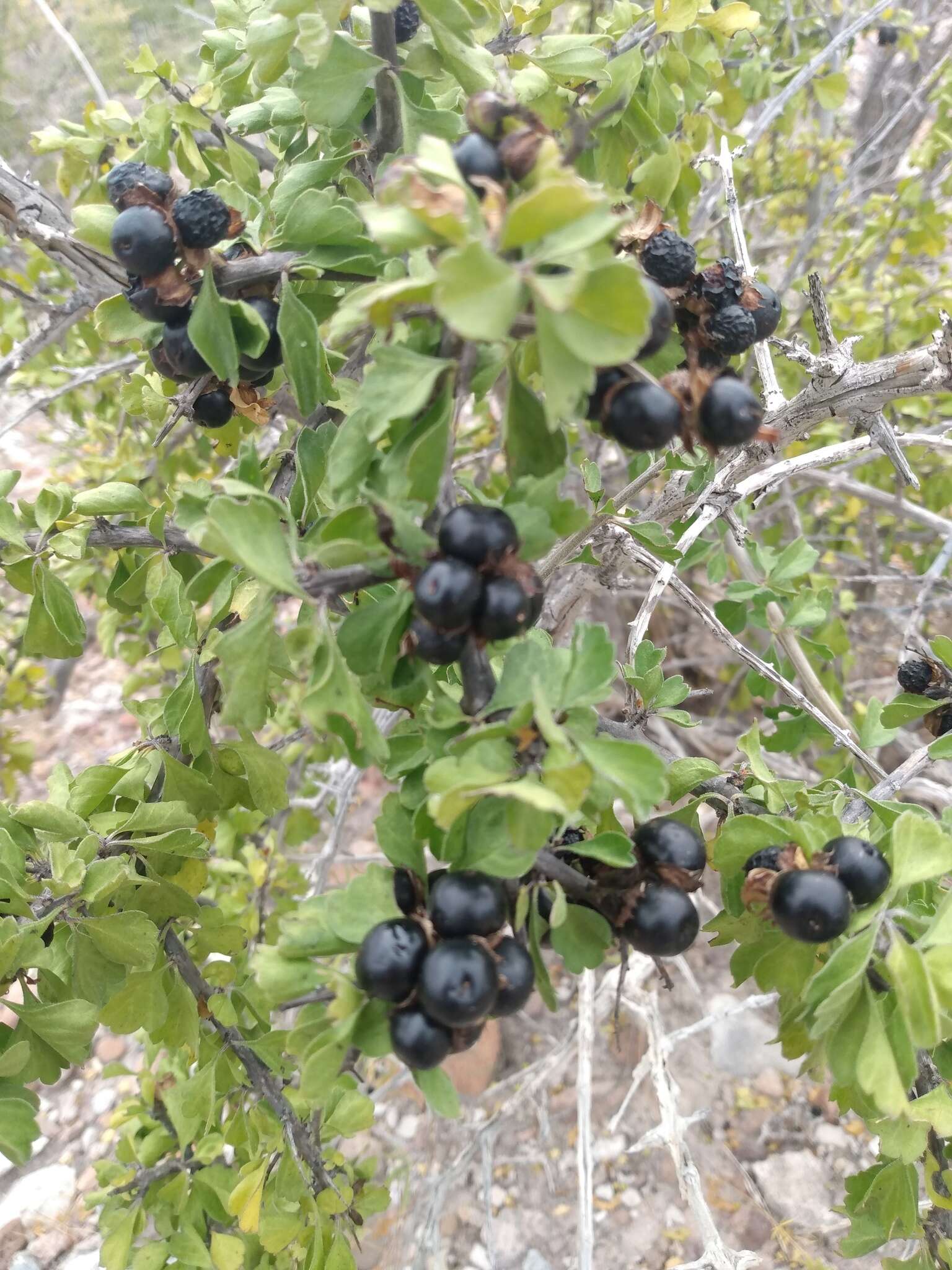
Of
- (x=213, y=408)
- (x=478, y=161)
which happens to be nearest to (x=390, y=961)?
(x=478, y=161)

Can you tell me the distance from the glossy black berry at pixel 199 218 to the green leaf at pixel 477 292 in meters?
0.58

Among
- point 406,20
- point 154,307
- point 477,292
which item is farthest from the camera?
point 406,20

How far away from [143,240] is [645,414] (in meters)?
0.67

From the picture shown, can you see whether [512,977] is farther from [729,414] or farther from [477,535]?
[729,414]

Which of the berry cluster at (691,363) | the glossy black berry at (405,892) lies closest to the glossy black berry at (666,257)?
the berry cluster at (691,363)

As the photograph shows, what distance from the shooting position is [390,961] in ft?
2.68

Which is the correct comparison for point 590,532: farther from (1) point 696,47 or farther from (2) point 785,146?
(2) point 785,146

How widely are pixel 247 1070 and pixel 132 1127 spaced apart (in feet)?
1.76

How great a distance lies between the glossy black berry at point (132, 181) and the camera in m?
1.09

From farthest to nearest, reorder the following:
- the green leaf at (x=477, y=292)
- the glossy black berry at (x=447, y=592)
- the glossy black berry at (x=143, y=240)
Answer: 1. the glossy black berry at (x=143, y=240)
2. the glossy black berry at (x=447, y=592)
3. the green leaf at (x=477, y=292)

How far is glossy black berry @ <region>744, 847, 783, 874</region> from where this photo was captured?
3.38 feet

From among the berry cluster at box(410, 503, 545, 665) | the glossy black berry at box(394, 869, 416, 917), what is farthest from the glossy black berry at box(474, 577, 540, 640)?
the glossy black berry at box(394, 869, 416, 917)

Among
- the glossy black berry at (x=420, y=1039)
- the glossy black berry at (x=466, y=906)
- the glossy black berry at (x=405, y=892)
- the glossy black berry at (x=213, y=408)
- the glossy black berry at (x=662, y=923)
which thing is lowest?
the glossy black berry at (x=662, y=923)

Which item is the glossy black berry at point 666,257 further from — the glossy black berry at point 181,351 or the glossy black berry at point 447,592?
the glossy black berry at point 181,351
